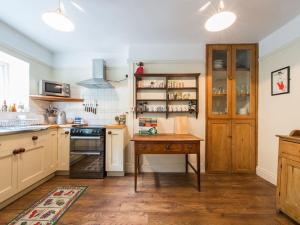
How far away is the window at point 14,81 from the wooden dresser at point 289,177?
13.0 feet

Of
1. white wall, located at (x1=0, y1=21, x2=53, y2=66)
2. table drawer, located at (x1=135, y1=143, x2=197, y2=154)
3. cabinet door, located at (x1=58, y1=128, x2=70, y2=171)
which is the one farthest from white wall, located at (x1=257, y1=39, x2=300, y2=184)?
white wall, located at (x1=0, y1=21, x2=53, y2=66)

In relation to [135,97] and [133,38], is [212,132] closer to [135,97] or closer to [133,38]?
[135,97]

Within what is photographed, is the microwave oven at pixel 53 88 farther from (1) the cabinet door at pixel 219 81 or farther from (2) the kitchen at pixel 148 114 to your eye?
(1) the cabinet door at pixel 219 81

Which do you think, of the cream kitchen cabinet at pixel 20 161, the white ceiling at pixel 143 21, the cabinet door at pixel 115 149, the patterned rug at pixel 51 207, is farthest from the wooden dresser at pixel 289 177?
the cream kitchen cabinet at pixel 20 161

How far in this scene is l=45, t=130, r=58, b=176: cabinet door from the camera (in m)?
2.79

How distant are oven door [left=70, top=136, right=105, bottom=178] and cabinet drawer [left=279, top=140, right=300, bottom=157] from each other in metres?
2.62

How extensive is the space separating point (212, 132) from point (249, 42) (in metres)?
1.83

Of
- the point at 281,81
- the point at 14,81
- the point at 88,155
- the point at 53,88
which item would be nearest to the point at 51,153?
the point at 88,155

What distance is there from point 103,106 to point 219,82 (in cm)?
244

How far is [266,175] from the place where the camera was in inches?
114

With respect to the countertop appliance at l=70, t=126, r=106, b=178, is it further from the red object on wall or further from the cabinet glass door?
the cabinet glass door

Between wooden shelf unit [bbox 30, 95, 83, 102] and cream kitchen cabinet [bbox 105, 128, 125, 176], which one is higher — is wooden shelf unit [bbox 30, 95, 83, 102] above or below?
above

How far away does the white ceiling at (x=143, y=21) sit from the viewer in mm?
2074

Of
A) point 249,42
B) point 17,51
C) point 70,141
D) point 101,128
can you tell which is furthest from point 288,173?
point 17,51
